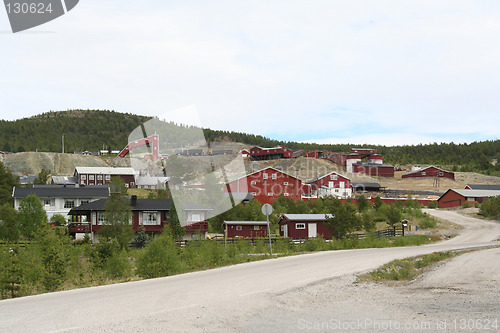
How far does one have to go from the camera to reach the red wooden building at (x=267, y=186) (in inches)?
3196

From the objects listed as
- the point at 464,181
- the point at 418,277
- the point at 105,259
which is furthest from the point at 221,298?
the point at 464,181

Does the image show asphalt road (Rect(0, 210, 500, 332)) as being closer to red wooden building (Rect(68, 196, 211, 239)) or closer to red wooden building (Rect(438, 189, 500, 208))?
red wooden building (Rect(68, 196, 211, 239))

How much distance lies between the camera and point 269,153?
15300 centimetres

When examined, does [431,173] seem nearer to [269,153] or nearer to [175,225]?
[269,153]

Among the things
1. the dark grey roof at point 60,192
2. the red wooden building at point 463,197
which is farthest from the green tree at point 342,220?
the red wooden building at point 463,197

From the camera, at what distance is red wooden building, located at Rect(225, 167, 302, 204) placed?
266 feet

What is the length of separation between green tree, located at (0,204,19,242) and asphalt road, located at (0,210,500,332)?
3342 centimetres

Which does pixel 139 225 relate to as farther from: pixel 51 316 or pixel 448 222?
pixel 51 316

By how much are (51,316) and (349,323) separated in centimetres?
568

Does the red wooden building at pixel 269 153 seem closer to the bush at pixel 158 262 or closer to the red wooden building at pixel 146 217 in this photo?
the red wooden building at pixel 146 217

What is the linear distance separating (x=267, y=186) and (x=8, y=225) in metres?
44.8

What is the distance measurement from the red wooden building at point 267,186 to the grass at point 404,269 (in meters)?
58.9

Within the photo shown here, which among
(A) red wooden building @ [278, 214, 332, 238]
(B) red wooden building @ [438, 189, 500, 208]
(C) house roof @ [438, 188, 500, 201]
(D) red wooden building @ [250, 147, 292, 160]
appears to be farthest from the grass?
(D) red wooden building @ [250, 147, 292, 160]

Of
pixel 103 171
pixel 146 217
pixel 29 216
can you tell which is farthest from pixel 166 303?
pixel 103 171
